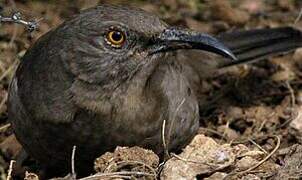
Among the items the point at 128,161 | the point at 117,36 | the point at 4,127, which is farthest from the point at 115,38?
the point at 4,127

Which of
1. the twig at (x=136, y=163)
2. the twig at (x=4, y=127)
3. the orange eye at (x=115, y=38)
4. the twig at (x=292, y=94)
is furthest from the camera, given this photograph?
the twig at (x=292, y=94)

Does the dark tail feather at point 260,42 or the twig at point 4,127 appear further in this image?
the dark tail feather at point 260,42

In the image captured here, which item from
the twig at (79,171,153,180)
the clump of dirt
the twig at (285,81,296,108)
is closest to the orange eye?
the clump of dirt

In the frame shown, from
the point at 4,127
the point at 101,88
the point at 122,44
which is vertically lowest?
the point at 4,127

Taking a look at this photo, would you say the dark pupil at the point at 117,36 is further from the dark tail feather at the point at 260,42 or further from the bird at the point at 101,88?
the dark tail feather at the point at 260,42

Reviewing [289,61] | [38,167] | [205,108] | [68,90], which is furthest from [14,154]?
[289,61]

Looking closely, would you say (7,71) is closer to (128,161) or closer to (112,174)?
(128,161)

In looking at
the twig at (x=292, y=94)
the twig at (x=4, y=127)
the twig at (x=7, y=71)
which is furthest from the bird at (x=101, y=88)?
the twig at (x=292, y=94)

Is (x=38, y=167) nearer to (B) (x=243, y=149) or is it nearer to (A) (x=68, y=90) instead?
(A) (x=68, y=90)
